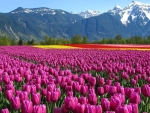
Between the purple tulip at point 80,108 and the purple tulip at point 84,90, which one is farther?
the purple tulip at point 84,90

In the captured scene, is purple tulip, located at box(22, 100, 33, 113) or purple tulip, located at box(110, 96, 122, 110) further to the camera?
purple tulip, located at box(110, 96, 122, 110)

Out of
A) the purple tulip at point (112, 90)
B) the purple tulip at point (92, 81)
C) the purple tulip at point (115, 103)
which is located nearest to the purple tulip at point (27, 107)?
the purple tulip at point (115, 103)

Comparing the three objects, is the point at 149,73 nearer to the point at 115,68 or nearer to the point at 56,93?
the point at 115,68

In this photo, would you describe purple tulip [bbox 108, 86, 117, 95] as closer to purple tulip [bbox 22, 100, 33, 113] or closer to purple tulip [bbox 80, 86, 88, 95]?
purple tulip [bbox 80, 86, 88, 95]

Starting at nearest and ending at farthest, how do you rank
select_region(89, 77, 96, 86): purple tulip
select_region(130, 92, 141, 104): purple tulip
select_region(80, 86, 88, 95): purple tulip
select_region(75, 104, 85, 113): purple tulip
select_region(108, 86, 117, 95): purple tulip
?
select_region(75, 104, 85, 113): purple tulip → select_region(130, 92, 141, 104): purple tulip → select_region(108, 86, 117, 95): purple tulip → select_region(80, 86, 88, 95): purple tulip → select_region(89, 77, 96, 86): purple tulip

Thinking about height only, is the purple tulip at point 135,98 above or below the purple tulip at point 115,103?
below

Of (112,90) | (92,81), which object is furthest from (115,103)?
(92,81)

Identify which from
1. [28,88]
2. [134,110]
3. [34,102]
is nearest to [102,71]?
[28,88]

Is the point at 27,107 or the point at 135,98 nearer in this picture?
the point at 27,107

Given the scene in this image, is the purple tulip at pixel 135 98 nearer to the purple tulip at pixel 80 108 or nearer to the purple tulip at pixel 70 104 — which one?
the purple tulip at pixel 70 104

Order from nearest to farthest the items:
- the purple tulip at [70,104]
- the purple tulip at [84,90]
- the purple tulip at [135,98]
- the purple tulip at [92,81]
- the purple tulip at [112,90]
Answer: the purple tulip at [70,104] → the purple tulip at [135,98] → the purple tulip at [112,90] → the purple tulip at [84,90] → the purple tulip at [92,81]

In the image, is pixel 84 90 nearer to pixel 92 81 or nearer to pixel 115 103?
pixel 92 81

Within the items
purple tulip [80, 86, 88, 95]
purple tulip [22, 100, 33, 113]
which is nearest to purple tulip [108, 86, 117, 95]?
purple tulip [80, 86, 88, 95]

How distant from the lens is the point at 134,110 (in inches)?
120
